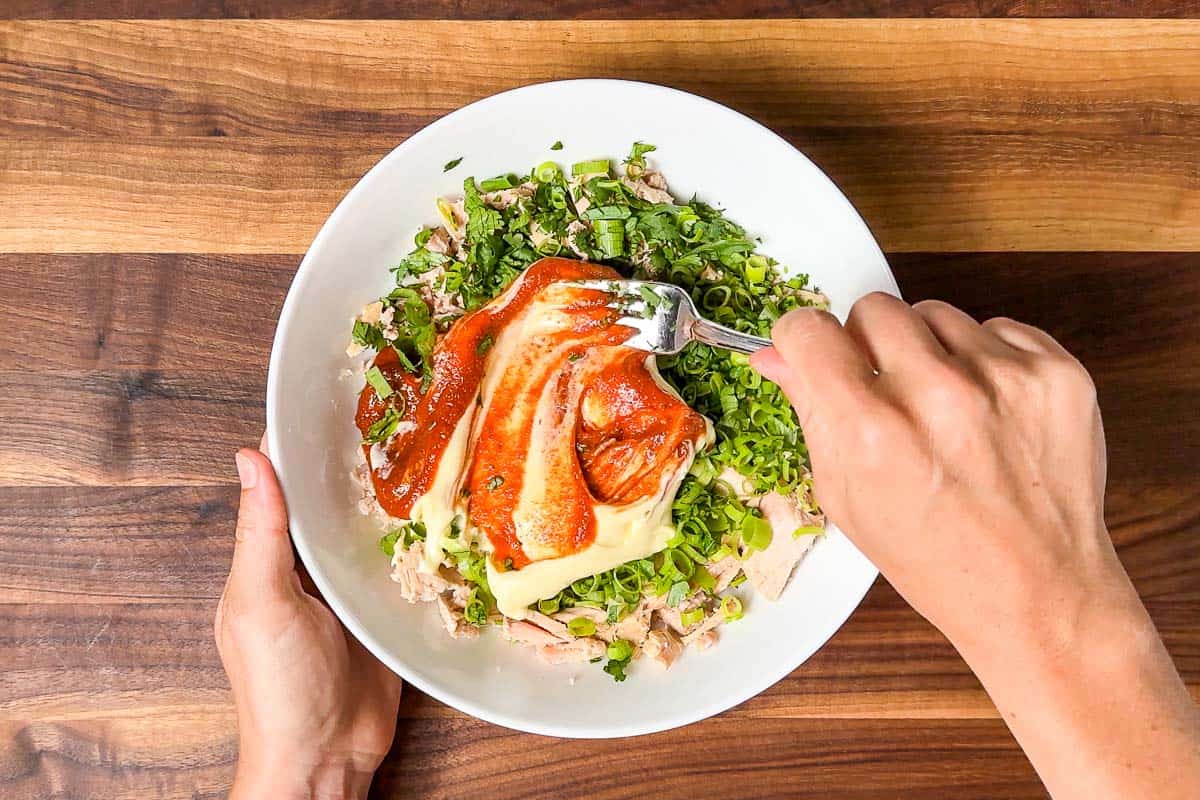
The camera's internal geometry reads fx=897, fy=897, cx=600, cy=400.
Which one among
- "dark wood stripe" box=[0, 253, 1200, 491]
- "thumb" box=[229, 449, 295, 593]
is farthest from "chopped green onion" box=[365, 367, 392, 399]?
Answer: "dark wood stripe" box=[0, 253, 1200, 491]

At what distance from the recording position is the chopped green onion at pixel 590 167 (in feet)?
6.59

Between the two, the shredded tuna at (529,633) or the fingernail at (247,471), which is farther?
the shredded tuna at (529,633)

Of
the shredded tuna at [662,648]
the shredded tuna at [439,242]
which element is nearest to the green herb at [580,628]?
the shredded tuna at [662,648]

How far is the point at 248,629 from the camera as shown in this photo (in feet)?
6.60

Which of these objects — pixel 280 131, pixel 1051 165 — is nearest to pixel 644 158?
pixel 280 131

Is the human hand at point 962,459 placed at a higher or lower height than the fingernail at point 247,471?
higher

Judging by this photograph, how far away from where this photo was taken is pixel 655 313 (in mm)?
1896

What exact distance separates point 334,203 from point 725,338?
106 cm

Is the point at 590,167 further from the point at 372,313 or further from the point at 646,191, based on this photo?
the point at 372,313

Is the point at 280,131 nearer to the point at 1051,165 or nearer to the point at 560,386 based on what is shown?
the point at 560,386

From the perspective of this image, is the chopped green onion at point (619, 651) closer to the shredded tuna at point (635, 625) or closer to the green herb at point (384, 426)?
the shredded tuna at point (635, 625)

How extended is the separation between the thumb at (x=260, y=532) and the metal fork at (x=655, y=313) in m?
0.78

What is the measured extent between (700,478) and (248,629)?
1.07 m

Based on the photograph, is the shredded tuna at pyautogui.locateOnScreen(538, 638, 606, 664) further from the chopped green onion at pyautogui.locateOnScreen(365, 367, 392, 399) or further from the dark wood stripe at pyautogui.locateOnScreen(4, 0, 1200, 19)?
the dark wood stripe at pyautogui.locateOnScreen(4, 0, 1200, 19)
